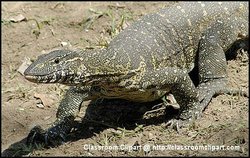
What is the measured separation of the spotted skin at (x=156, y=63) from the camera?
5973 mm

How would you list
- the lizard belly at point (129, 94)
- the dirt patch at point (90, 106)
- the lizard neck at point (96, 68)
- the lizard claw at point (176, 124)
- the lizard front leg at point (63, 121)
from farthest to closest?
1. the lizard front leg at point (63, 121)
2. the lizard claw at point (176, 124)
3. the lizard belly at point (129, 94)
4. the dirt patch at point (90, 106)
5. the lizard neck at point (96, 68)

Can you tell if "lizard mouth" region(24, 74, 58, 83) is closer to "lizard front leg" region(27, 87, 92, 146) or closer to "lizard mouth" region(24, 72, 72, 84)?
"lizard mouth" region(24, 72, 72, 84)

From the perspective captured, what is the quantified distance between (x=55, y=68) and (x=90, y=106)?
159 centimetres

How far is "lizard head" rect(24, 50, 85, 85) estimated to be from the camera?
5699mm

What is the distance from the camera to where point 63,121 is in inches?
266

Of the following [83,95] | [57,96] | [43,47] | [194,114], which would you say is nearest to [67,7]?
[43,47]

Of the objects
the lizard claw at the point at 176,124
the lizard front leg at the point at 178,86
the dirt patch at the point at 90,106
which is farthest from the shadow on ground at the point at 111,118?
the lizard front leg at the point at 178,86

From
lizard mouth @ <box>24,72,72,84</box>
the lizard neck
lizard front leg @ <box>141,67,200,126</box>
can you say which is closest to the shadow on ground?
lizard front leg @ <box>141,67,200,126</box>

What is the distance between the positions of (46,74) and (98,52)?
76 centimetres

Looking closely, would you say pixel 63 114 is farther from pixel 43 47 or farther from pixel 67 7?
pixel 67 7

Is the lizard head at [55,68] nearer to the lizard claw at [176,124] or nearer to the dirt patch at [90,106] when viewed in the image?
the dirt patch at [90,106]

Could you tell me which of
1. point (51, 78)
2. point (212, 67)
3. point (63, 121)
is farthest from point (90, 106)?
point (212, 67)

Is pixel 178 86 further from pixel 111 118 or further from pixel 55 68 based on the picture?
pixel 55 68

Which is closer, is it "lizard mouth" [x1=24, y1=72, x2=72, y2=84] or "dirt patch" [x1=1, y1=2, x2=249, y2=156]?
"lizard mouth" [x1=24, y1=72, x2=72, y2=84]
